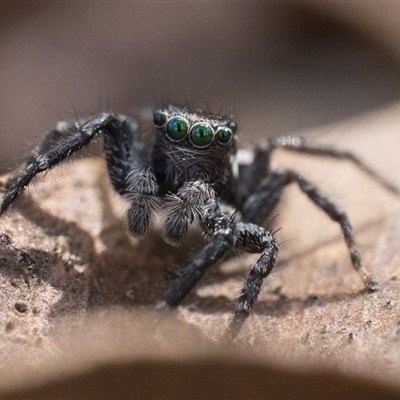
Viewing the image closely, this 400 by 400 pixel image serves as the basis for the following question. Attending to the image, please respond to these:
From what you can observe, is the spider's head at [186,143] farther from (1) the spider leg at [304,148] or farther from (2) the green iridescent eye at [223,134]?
(1) the spider leg at [304,148]

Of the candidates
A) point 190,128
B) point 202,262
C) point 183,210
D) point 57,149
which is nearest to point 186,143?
point 190,128

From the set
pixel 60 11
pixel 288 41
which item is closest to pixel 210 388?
pixel 60 11

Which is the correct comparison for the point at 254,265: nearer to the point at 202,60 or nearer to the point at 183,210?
the point at 183,210

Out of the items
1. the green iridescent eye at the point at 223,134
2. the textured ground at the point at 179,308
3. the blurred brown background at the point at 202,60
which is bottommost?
the textured ground at the point at 179,308

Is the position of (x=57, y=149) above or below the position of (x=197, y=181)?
below

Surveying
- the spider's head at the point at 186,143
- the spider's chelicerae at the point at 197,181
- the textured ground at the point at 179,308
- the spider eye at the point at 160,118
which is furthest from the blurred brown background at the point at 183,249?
the spider eye at the point at 160,118

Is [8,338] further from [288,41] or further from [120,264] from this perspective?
[288,41]

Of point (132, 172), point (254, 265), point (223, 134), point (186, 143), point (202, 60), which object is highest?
point (202, 60)
